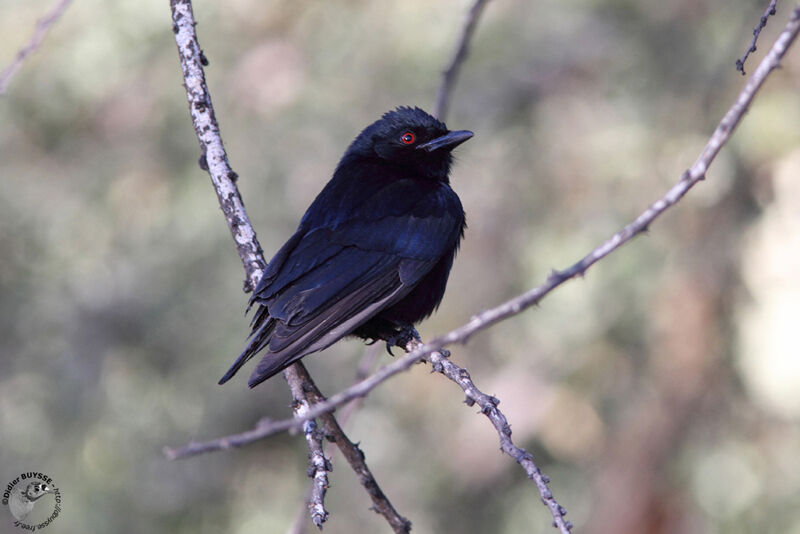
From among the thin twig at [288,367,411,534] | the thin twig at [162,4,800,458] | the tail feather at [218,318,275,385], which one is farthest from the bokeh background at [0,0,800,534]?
the thin twig at [162,4,800,458]

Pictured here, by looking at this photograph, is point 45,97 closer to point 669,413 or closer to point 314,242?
point 314,242

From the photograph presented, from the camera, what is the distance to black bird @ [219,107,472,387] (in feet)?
13.0

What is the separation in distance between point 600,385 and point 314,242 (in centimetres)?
343

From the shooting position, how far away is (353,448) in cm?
326

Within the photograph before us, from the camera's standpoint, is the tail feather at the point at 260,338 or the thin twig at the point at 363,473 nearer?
the thin twig at the point at 363,473

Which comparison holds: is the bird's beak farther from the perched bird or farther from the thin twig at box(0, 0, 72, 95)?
the perched bird

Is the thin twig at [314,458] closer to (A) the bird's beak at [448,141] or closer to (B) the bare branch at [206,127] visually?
(B) the bare branch at [206,127]

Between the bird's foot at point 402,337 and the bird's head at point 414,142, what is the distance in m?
1.13

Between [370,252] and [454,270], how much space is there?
2.86m

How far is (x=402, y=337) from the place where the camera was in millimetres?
4359

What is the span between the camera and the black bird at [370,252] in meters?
3.96

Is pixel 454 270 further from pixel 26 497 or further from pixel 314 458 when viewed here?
pixel 314 458

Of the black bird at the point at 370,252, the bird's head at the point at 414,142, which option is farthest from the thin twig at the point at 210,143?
the bird's head at the point at 414,142

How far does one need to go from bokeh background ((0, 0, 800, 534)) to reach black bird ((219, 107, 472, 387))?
→ 1587 millimetres
